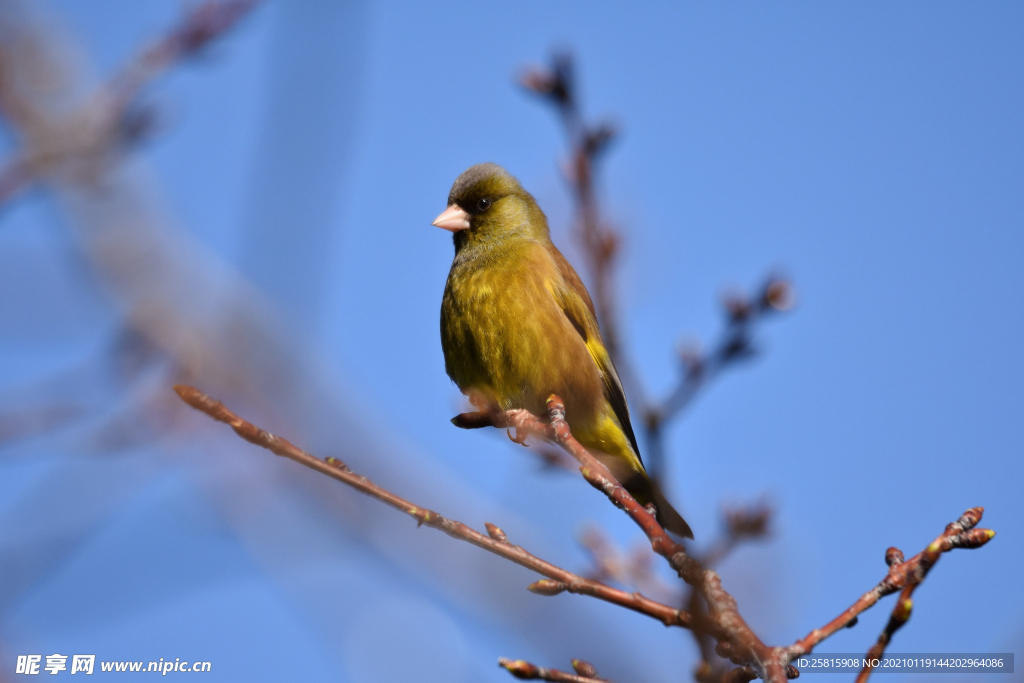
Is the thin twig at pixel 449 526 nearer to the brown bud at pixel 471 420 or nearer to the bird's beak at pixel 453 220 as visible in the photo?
the brown bud at pixel 471 420

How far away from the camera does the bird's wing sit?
458cm

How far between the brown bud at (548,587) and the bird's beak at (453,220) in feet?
10.3

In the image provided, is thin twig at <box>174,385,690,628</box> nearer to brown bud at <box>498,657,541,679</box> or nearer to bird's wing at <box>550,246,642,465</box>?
brown bud at <box>498,657,541,679</box>

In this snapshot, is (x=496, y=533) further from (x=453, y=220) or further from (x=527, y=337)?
(x=453, y=220)

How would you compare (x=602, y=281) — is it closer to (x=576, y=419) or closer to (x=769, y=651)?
(x=769, y=651)

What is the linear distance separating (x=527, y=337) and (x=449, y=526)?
221 centimetres

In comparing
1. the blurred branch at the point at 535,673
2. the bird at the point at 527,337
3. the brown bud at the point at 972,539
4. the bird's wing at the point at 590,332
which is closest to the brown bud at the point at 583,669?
the blurred branch at the point at 535,673

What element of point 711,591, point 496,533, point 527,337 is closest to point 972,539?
point 711,591

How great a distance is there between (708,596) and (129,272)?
2.79 metres

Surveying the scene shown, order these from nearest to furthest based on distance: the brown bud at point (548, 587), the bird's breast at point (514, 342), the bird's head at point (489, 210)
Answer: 1. the brown bud at point (548, 587)
2. the bird's breast at point (514, 342)
3. the bird's head at point (489, 210)

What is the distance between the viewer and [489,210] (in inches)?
199

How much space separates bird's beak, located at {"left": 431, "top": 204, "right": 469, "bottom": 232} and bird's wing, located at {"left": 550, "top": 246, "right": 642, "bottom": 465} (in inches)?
23.0

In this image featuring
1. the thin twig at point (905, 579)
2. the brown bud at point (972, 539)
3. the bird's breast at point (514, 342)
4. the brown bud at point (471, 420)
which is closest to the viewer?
the thin twig at point (905, 579)

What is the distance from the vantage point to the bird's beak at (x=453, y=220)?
16.2ft
